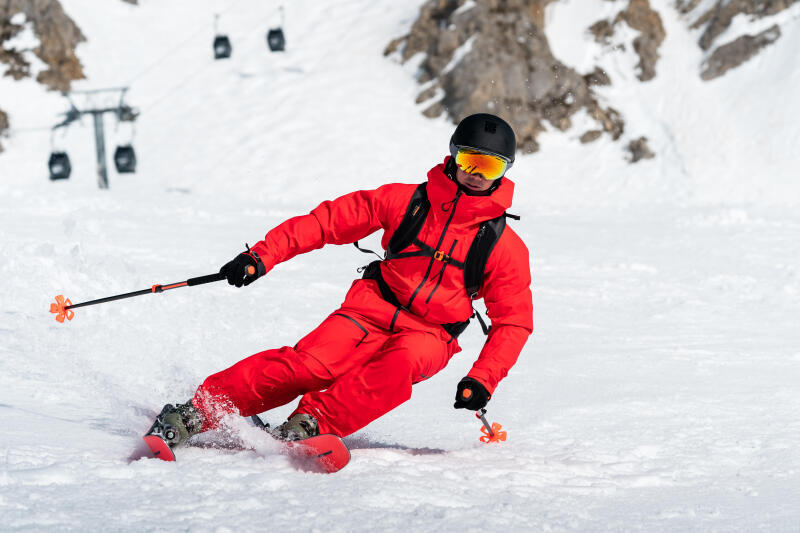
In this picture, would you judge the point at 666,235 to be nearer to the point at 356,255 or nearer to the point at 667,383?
the point at 356,255

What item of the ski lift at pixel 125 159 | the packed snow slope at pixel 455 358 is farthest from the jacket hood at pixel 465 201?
the ski lift at pixel 125 159

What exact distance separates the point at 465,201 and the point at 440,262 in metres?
0.29

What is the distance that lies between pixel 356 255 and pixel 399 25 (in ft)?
60.8

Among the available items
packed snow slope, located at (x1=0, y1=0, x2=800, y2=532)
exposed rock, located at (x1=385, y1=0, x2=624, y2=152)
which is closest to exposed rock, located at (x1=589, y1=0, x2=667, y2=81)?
exposed rock, located at (x1=385, y1=0, x2=624, y2=152)

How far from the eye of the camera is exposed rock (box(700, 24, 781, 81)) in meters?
23.6

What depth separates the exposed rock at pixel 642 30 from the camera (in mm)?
24859

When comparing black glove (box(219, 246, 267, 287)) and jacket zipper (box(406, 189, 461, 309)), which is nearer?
black glove (box(219, 246, 267, 287))

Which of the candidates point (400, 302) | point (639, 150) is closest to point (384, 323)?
point (400, 302)

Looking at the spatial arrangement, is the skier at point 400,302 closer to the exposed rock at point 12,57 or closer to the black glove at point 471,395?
the black glove at point 471,395

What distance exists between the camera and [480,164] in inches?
140

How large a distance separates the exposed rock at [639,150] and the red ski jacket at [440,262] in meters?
19.1

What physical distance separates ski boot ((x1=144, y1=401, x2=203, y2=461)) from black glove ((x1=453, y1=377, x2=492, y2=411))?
105 cm

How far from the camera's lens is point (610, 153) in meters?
22.1

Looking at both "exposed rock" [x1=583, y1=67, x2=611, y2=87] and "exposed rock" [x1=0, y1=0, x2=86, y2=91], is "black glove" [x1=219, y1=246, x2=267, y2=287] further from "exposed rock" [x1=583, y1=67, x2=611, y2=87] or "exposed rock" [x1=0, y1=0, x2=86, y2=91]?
"exposed rock" [x1=0, y1=0, x2=86, y2=91]
